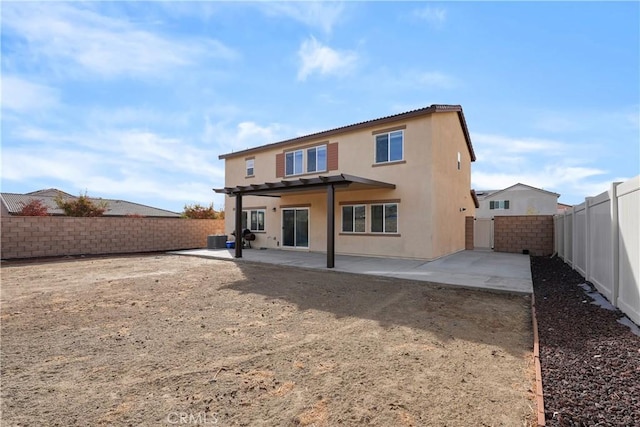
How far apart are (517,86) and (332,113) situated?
8049 mm

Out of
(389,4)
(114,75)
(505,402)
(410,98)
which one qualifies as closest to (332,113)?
(410,98)

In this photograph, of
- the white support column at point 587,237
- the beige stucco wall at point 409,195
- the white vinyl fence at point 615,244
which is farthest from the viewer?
the beige stucco wall at point 409,195

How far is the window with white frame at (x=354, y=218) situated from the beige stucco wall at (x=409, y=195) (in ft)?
0.81

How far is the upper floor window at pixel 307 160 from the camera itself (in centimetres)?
1584

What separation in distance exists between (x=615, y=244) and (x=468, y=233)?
1298 cm

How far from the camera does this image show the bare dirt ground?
2.81 m

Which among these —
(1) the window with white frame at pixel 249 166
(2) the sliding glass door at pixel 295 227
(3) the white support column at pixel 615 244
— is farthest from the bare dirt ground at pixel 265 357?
(1) the window with white frame at pixel 249 166

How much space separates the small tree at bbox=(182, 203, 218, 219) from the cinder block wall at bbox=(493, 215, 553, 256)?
19.2 meters

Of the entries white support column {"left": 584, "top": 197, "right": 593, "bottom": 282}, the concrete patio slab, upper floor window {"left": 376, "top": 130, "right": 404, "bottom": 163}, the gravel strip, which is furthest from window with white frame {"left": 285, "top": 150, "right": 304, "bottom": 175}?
the gravel strip

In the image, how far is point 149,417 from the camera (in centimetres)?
271

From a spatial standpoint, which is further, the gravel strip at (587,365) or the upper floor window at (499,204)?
the upper floor window at (499,204)

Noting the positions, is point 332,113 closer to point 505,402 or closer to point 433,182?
point 433,182

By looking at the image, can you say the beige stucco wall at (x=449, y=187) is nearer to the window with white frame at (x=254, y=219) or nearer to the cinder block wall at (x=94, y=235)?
the window with white frame at (x=254, y=219)

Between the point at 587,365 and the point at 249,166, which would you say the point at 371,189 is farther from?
the point at 587,365
